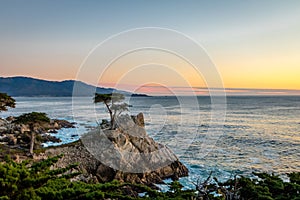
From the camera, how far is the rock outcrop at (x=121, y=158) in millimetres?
18891

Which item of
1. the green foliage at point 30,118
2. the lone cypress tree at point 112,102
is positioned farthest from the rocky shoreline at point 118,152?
the lone cypress tree at point 112,102

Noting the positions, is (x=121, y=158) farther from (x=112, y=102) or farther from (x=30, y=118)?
(x=112, y=102)

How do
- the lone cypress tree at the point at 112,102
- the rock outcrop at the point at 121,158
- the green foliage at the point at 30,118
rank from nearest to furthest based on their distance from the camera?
the rock outcrop at the point at 121,158 → the green foliage at the point at 30,118 → the lone cypress tree at the point at 112,102

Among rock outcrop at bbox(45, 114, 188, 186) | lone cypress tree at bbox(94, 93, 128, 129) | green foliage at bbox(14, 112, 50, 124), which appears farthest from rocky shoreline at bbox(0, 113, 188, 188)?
lone cypress tree at bbox(94, 93, 128, 129)

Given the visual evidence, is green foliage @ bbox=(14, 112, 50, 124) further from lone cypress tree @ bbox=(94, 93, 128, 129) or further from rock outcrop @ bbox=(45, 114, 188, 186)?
lone cypress tree @ bbox=(94, 93, 128, 129)

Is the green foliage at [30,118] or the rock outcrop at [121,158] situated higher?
the green foliage at [30,118]

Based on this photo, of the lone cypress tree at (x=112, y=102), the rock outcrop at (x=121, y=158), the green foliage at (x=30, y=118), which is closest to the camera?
the rock outcrop at (x=121, y=158)

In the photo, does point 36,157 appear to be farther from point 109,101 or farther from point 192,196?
point 192,196

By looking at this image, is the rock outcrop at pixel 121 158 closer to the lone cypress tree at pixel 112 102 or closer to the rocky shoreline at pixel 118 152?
the rocky shoreline at pixel 118 152

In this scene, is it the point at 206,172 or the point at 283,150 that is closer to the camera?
the point at 206,172

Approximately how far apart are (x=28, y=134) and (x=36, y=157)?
8.77 metres

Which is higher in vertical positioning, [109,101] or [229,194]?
[109,101]

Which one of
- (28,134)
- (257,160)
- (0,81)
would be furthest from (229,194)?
(0,81)

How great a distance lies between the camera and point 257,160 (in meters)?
24.4
